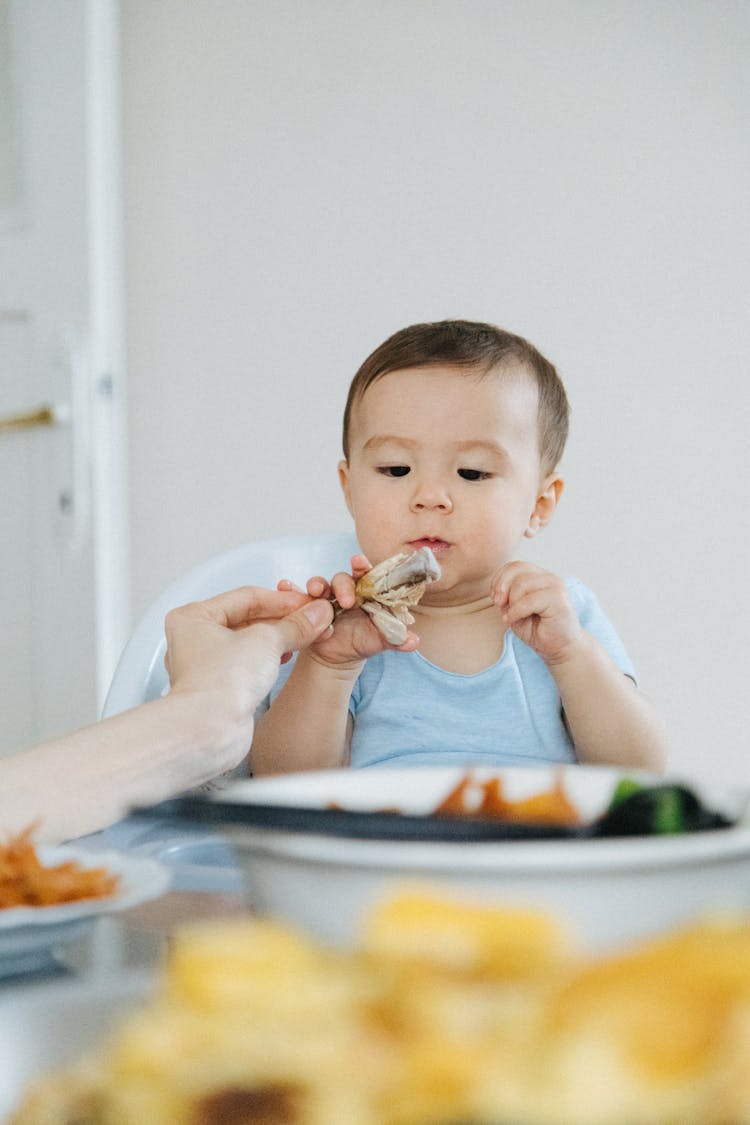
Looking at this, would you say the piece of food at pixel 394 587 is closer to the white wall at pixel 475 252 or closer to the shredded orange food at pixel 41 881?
the shredded orange food at pixel 41 881

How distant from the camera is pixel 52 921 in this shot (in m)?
0.44

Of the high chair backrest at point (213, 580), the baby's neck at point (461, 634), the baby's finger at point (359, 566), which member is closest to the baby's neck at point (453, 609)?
the baby's neck at point (461, 634)

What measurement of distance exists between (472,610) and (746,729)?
1394mm

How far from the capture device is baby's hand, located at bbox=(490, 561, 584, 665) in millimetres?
1193

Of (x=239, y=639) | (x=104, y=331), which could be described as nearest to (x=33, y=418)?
(x=104, y=331)

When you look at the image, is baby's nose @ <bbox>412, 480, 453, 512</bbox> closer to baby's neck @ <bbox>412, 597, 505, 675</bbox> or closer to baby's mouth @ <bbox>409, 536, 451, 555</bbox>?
baby's mouth @ <bbox>409, 536, 451, 555</bbox>

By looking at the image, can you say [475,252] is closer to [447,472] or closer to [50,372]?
[50,372]

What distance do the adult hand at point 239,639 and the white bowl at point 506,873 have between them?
19.5 inches

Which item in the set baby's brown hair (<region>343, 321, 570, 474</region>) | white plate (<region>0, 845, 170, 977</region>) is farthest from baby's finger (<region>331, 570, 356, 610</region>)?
white plate (<region>0, 845, 170, 977</region>)

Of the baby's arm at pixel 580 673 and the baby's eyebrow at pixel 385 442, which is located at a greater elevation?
the baby's eyebrow at pixel 385 442

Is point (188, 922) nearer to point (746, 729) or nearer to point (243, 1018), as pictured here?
point (243, 1018)

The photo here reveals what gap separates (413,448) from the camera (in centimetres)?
137

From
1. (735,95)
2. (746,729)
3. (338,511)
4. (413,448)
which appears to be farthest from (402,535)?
(735,95)

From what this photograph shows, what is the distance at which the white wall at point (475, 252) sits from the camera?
2.60 metres
